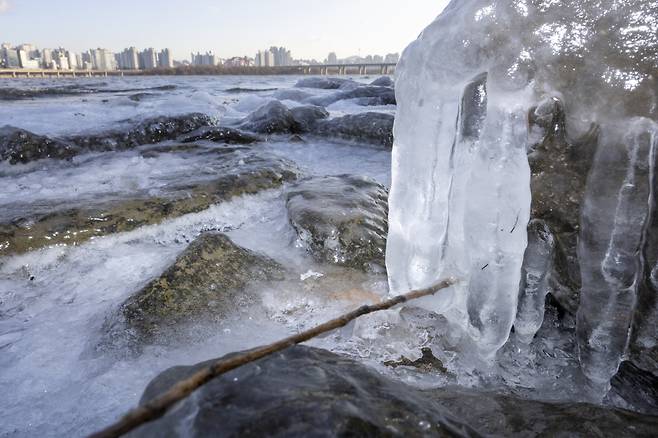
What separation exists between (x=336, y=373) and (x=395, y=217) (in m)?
1.10

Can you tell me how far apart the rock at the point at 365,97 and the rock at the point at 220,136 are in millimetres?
7418

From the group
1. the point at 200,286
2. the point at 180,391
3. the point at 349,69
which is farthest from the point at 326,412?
the point at 349,69

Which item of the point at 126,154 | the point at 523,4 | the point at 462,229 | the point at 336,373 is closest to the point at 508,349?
the point at 462,229

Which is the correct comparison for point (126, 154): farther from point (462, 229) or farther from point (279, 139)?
point (462, 229)

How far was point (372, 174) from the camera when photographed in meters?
6.12

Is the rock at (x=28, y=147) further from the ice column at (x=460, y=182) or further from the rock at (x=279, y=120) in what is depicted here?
the ice column at (x=460, y=182)

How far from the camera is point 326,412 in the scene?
3.27 ft

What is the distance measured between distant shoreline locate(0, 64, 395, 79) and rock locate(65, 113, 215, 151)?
54.6m

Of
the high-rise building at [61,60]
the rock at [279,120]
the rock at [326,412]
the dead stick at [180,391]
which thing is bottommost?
the rock at [326,412]

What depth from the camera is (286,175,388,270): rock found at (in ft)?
9.95

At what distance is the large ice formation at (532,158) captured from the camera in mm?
1555

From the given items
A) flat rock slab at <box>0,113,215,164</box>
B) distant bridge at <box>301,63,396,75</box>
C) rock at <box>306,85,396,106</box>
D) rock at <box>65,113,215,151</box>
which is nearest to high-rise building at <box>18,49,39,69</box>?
distant bridge at <box>301,63,396,75</box>

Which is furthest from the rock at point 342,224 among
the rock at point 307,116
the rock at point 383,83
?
the rock at point 383,83

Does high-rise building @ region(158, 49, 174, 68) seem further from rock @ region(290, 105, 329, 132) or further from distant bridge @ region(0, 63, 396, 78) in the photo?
rock @ region(290, 105, 329, 132)
